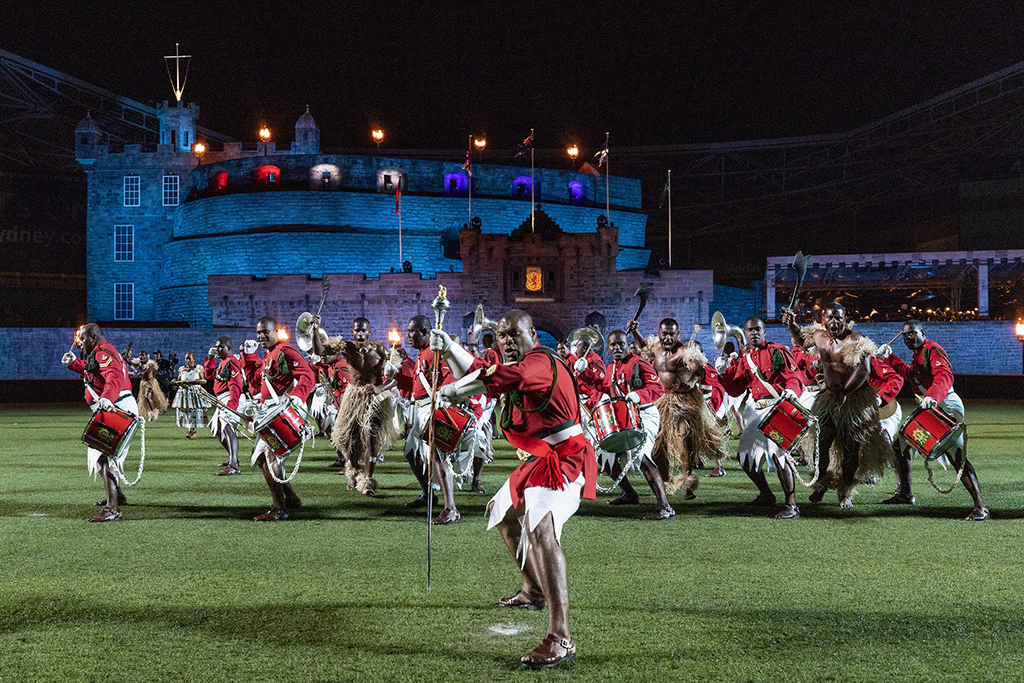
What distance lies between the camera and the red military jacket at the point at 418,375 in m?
9.38

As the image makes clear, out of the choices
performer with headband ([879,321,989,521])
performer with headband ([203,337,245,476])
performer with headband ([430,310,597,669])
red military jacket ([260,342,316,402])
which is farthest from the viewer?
performer with headband ([203,337,245,476])

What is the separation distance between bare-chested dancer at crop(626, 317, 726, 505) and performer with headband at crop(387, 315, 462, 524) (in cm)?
255

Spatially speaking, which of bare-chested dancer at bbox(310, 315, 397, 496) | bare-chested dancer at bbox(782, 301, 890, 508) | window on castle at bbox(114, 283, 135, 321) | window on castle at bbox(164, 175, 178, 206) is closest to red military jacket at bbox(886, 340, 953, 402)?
bare-chested dancer at bbox(782, 301, 890, 508)

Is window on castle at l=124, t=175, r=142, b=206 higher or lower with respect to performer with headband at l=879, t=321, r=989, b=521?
higher

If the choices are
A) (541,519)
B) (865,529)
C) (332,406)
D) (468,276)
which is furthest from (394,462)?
(468,276)

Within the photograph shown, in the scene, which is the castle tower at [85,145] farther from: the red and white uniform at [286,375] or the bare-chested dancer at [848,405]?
the bare-chested dancer at [848,405]

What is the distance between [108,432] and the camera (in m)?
9.20

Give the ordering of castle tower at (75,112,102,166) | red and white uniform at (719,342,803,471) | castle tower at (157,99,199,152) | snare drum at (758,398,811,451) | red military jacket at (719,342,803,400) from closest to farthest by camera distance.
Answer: snare drum at (758,398,811,451)
red and white uniform at (719,342,803,471)
red military jacket at (719,342,803,400)
castle tower at (75,112,102,166)
castle tower at (157,99,199,152)

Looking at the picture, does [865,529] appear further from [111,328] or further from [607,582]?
[111,328]

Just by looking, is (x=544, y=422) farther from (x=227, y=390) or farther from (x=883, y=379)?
(x=227, y=390)

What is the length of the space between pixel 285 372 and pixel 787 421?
213 inches

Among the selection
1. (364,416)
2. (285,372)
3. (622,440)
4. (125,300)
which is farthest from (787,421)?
(125,300)

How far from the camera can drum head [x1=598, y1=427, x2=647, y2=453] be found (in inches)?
325

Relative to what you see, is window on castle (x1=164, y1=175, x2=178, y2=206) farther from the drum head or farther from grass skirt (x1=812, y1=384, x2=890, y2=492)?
the drum head
